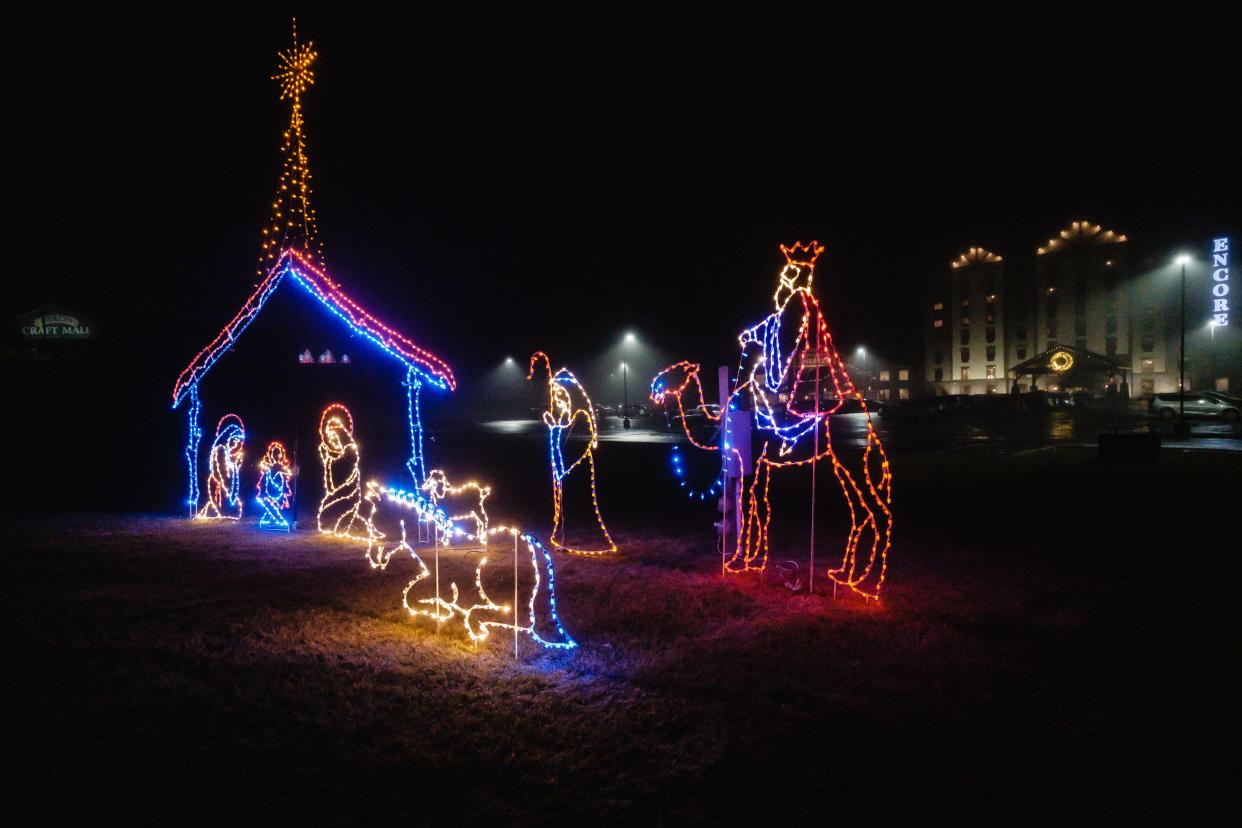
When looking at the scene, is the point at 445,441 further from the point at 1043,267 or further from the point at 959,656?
the point at 1043,267

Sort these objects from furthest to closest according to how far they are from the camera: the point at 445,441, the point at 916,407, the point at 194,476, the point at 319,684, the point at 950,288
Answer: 1. the point at 950,288
2. the point at 916,407
3. the point at 445,441
4. the point at 194,476
5. the point at 319,684

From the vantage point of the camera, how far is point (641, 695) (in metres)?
4.49

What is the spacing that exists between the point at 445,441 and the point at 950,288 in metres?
62.8

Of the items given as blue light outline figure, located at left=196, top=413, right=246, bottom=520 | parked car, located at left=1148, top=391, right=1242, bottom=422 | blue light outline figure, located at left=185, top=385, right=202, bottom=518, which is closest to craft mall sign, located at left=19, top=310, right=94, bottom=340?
blue light outline figure, located at left=185, top=385, right=202, bottom=518

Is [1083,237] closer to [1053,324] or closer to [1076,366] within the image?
[1053,324]

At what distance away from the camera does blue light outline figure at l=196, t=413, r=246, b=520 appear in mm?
11703

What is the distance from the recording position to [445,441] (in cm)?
2786

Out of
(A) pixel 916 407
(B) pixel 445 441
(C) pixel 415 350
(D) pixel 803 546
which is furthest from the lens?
(A) pixel 916 407

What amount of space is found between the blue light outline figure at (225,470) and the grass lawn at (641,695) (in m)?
3.70

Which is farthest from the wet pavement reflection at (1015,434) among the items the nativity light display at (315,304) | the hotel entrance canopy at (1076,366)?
the hotel entrance canopy at (1076,366)

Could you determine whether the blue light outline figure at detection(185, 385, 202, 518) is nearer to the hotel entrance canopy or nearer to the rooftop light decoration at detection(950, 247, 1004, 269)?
the hotel entrance canopy

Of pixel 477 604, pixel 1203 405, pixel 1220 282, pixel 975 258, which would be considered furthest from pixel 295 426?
pixel 975 258

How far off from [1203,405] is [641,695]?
40.7 metres

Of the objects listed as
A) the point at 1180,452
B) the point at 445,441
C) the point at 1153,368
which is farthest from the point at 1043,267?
the point at 445,441
